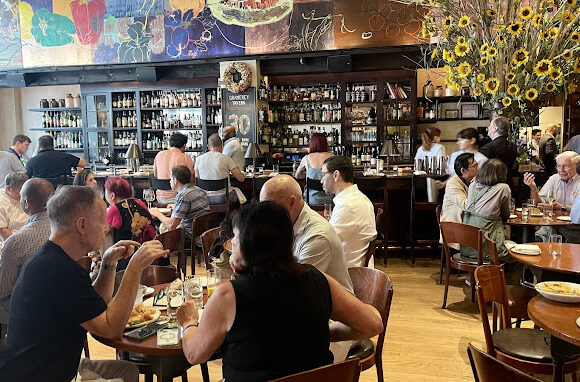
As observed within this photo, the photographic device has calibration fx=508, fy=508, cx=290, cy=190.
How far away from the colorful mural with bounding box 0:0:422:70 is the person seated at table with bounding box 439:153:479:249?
3805 millimetres

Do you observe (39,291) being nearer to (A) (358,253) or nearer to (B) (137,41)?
(A) (358,253)

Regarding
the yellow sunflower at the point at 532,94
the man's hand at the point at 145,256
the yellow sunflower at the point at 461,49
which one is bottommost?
the man's hand at the point at 145,256

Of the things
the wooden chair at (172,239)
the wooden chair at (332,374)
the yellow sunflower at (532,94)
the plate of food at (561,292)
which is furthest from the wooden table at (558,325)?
the wooden chair at (172,239)

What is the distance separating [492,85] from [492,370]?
2.50m

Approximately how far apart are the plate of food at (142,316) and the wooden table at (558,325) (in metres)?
1.86

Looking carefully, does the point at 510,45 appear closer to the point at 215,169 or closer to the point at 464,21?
the point at 464,21

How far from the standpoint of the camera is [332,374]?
1624 millimetres

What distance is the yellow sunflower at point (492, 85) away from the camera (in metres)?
3.60

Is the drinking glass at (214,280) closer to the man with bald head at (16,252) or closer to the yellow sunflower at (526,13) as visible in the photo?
the man with bald head at (16,252)

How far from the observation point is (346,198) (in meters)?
3.84

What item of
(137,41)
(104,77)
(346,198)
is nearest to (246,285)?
(346,198)

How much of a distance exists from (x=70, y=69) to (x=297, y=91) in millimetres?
4545

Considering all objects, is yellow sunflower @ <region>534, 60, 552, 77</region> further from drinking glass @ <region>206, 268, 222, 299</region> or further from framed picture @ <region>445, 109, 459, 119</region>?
framed picture @ <region>445, 109, 459, 119</region>

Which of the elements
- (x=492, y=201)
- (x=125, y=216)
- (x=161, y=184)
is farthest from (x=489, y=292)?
(x=161, y=184)
